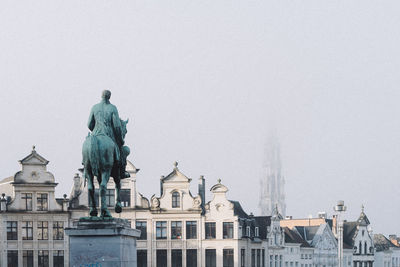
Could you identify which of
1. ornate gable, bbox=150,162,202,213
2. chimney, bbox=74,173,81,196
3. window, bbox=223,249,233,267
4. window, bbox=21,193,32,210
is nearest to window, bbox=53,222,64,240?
window, bbox=21,193,32,210

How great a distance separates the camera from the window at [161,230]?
215ft

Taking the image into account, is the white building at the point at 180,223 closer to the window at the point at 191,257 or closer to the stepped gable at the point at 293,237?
the window at the point at 191,257

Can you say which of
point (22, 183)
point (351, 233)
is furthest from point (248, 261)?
point (351, 233)

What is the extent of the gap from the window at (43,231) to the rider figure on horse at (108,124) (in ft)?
149

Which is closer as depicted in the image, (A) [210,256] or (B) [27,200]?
(B) [27,200]

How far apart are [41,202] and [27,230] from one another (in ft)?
7.78

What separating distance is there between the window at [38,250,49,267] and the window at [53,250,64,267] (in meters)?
0.51

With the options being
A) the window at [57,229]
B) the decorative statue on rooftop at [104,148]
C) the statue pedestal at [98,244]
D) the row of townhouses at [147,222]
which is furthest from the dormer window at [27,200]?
the statue pedestal at [98,244]

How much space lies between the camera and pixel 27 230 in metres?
63.4

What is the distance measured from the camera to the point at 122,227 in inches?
736

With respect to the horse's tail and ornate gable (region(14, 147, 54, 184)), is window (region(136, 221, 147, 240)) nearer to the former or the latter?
ornate gable (region(14, 147, 54, 184))

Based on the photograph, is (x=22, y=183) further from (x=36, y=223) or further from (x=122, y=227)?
(x=122, y=227)

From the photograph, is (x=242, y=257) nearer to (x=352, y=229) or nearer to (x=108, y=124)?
(x=352, y=229)

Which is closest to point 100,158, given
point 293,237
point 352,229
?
point 293,237
